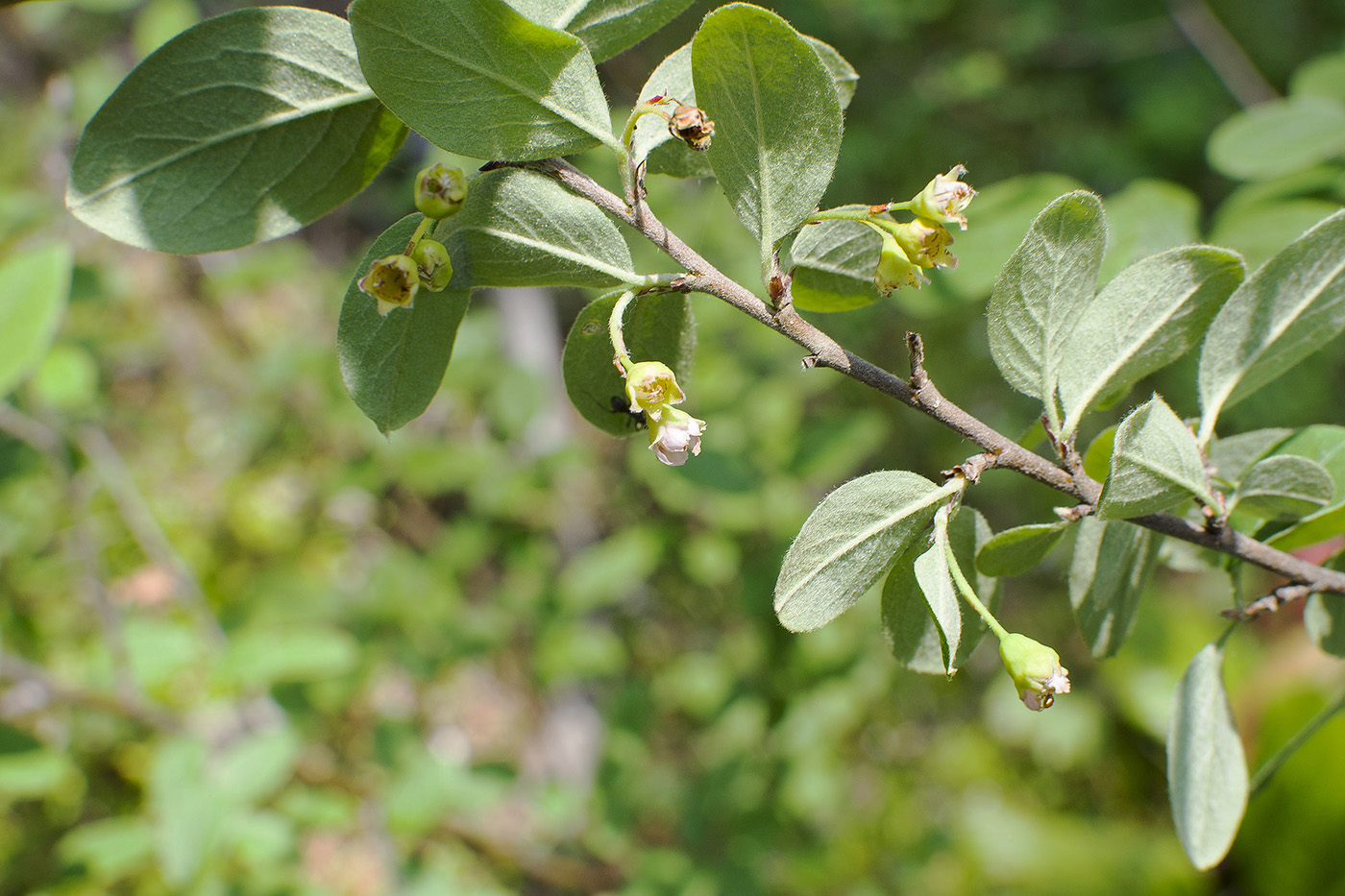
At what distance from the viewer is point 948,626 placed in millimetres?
348

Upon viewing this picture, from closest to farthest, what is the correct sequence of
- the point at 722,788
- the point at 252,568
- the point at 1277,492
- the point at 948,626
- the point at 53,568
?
the point at 948,626 → the point at 1277,492 → the point at 722,788 → the point at 53,568 → the point at 252,568

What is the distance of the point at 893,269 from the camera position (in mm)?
385

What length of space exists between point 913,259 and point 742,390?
0.98 m

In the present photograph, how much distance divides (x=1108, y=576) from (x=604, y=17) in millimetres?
405

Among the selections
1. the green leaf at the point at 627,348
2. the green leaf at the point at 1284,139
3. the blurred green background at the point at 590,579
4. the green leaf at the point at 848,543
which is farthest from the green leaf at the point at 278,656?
the green leaf at the point at 1284,139

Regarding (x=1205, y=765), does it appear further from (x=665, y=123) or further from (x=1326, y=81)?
(x=1326, y=81)

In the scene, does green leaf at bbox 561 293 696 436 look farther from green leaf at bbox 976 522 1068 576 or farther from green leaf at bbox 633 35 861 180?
green leaf at bbox 976 522 1068 576

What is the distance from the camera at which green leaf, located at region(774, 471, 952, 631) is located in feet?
1.22

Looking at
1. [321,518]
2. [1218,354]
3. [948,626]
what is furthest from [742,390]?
[321,518]

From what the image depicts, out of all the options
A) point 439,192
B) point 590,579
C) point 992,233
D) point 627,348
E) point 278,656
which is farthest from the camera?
point 590,579

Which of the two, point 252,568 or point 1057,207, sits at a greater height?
point 1057,207

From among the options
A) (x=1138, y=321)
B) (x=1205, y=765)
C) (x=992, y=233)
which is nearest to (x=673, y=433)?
(x=1138, y=321)

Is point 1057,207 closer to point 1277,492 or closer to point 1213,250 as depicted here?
point 1213,250

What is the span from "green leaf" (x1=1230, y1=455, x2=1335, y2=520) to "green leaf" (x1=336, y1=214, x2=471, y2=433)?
44 centimetres
